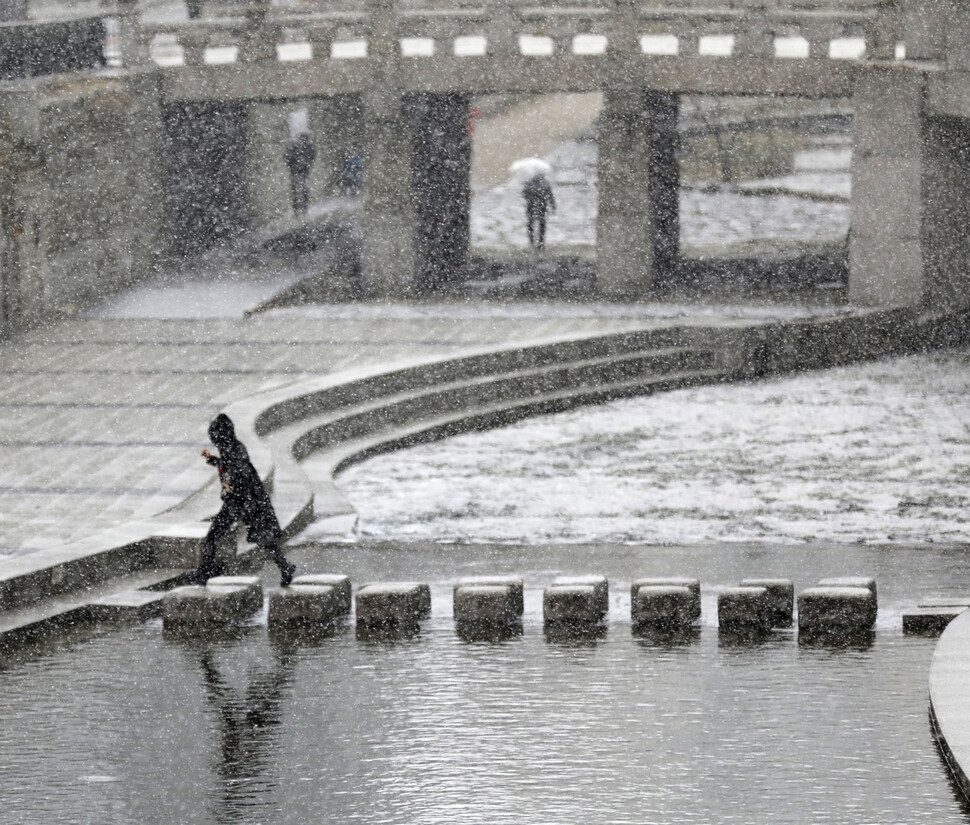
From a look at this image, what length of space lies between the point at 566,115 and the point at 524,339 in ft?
102

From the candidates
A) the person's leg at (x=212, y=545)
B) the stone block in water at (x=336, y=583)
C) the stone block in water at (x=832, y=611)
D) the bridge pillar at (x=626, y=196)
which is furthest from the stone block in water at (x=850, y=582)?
the bridge pillar at (x=626, y=196)

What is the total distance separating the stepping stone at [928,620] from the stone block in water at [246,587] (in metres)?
4.64

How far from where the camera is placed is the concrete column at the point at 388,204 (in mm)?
33844

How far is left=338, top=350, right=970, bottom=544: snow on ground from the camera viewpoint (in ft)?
61.2

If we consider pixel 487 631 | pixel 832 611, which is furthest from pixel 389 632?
pixel 832 611

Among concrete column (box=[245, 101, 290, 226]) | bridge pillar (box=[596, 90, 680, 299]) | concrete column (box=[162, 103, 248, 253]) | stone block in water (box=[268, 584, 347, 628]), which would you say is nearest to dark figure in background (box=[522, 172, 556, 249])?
bridge pillar (box=[596, 90, 680, 299])

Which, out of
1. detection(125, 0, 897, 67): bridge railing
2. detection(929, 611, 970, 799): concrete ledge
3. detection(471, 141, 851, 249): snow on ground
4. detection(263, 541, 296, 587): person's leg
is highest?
detection(125, 0, 897, 67): bridge railing

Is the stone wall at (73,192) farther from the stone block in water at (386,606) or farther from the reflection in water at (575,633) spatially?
the reflection in water at (575,633)

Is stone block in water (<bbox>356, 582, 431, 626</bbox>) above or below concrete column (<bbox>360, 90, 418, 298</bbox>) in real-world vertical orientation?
below

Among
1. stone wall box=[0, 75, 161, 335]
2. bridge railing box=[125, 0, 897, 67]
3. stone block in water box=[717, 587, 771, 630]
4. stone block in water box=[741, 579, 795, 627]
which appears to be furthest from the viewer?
bridge railing box=[125, 0, 897, 67]

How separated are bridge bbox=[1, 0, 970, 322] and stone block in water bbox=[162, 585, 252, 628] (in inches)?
740

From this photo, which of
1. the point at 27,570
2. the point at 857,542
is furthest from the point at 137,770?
the point at 857,542

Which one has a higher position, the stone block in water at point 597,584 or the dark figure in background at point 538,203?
the dark figure in background at point 538,203

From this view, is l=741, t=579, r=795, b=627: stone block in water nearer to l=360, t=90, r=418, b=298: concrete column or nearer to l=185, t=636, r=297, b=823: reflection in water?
l=185, t=636, r=297, b=823: reflection in water
